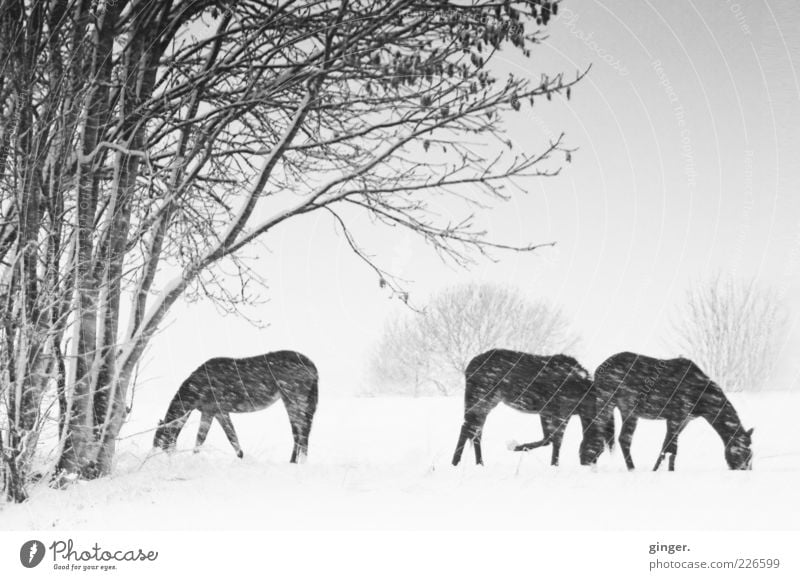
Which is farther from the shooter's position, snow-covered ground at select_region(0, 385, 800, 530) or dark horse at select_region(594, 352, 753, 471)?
dark horse at select_region(594, 352, 753, 471)

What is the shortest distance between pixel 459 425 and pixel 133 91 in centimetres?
425

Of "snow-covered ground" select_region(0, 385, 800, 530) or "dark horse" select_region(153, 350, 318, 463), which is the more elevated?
"dark horse" select_region(153, 350, 318, 463)

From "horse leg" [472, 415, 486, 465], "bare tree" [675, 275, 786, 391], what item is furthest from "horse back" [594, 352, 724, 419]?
"horse leg" [472, 415, 486, 465]

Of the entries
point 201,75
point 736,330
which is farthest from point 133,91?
point 736,330

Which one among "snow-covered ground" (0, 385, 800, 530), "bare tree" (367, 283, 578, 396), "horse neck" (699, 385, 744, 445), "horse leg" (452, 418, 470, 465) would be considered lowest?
"snow-covered ground" (0, 385, 800, 530)

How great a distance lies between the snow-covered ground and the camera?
4.30m

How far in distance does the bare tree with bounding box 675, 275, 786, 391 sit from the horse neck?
0.93m

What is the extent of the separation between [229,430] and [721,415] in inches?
164

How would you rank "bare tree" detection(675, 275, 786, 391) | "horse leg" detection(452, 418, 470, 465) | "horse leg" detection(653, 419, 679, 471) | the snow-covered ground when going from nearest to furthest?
the snow-covered ground, "horse leg" detection(653, 419, 679, 471), "horse leg" detection(452, 418, 470, 465), "bare tree" detection(675, 275, 786, 391)

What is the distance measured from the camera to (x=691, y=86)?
5.61m

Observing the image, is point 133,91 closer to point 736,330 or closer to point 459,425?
point 459,425

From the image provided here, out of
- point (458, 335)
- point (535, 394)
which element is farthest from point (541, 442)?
point (458, 335)

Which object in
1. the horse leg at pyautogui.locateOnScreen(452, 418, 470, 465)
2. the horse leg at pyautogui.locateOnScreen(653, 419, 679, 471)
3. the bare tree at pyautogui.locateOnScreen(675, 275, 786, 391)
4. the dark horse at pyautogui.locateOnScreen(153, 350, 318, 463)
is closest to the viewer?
the horse leg at pyautogui.locateOnScreen(653, 419, 679, 471)

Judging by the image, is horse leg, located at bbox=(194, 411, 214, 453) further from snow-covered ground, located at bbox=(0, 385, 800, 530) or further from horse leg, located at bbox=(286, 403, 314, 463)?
horse leg, located at bbox=(286, 403, 314, 463)
